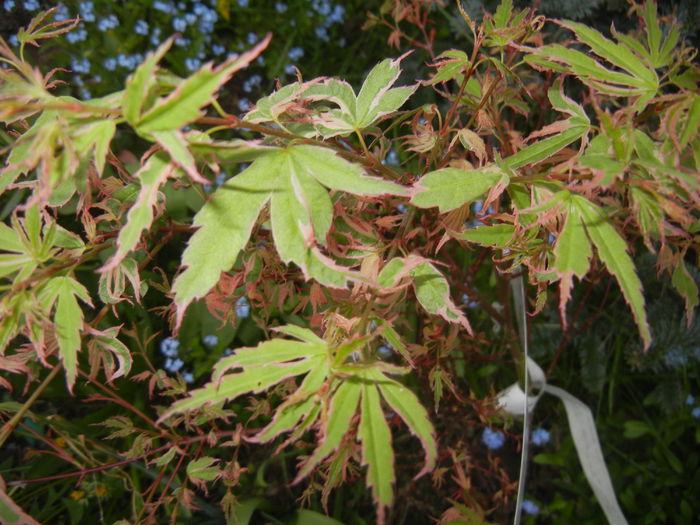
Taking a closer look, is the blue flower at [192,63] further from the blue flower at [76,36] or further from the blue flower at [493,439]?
the blue flower at [493,439]

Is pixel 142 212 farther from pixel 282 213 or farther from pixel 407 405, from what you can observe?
pixel 407 405

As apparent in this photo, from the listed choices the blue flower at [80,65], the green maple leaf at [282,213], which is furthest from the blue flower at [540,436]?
the blue flower at [80,65]

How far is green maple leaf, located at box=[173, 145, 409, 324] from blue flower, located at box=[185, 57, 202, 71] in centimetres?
138

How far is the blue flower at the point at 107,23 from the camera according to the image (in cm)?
164

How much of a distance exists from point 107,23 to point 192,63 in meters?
0.28

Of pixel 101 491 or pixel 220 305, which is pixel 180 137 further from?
pixel 101 491

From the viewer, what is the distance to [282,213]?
48cm

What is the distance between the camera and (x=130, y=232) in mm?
412

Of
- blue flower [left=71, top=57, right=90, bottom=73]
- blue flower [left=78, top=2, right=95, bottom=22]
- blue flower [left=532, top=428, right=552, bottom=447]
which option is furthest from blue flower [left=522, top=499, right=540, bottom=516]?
blue flower [left=78, top=2, right=95, bottom=22]

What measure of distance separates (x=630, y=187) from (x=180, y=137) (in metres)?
0.39

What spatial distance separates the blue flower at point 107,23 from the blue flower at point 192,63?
9.3 inches

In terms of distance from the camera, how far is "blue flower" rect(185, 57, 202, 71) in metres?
1.70

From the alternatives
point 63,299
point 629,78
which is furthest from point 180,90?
point 629,78

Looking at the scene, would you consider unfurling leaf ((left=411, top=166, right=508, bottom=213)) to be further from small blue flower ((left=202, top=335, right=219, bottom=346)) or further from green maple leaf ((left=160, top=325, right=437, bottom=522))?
small blue flower ((left=202, top=335, right=219, bottom=346))
